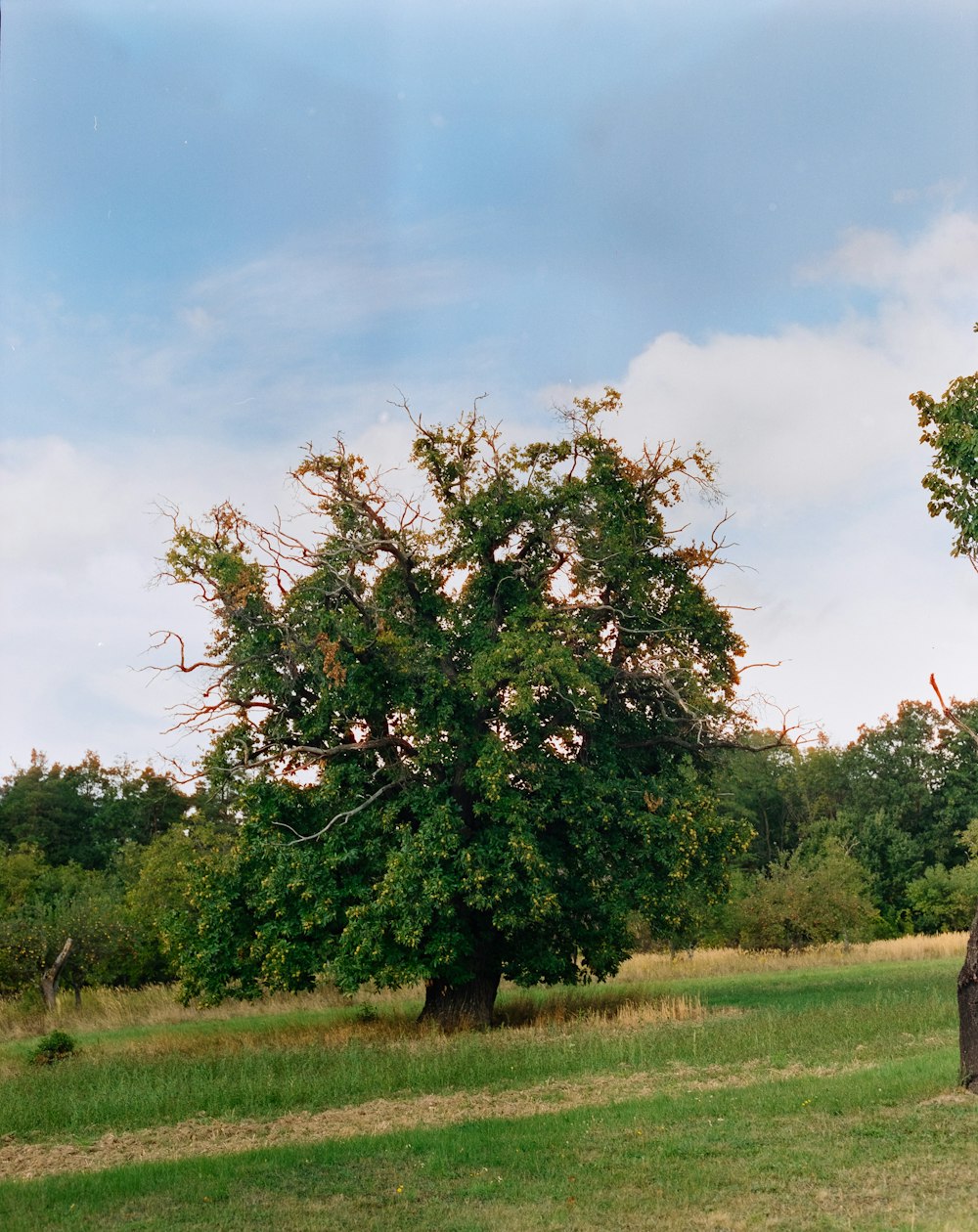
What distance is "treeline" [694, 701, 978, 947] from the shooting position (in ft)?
194

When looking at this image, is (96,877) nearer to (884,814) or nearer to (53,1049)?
(53,1049)

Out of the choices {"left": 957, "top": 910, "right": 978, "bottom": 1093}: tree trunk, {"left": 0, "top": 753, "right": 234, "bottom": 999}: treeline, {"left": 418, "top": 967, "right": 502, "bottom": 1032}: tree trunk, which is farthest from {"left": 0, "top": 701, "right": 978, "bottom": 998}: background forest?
{"left": 957, "top": 910, "right": 978, "bottom": 1093}: tree trunk

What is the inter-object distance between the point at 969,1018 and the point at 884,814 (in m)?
61.7

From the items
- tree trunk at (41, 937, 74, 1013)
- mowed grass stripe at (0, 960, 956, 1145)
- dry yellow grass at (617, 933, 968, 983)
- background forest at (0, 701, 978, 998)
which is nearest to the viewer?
mowed grass stripe at (0, 960, 956, 1145)

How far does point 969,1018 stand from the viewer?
12914mm

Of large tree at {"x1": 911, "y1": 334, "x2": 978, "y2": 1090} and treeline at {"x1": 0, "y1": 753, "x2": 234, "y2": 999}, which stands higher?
large tree at {"x1": 911, "y1": 334, "x2": 978, "y2": 1090}

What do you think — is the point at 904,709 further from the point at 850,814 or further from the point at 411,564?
the point at 411,564

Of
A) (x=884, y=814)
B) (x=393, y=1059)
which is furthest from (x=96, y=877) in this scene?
(x=884, y=814)

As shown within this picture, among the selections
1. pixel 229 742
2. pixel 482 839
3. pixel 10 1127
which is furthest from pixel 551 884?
pixel 10 1127

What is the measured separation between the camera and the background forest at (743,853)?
3088 cm

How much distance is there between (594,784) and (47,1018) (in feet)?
53.1

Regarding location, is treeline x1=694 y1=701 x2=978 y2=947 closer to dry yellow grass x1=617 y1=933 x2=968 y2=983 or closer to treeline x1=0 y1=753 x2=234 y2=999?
dry yellow grass x1=617 y1=933 x2=968 y2=983

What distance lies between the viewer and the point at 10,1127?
48.0ft

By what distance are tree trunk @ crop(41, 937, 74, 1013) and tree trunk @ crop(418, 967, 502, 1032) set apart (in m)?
11.3
